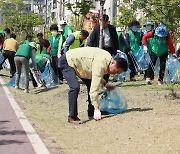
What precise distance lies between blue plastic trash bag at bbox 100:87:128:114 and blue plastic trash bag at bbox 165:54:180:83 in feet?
12.8

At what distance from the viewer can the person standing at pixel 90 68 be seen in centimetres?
793

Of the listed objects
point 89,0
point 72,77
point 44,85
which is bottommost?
point 44,85

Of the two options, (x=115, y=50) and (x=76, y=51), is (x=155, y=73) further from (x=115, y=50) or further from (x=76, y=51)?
(x=76, y=51)

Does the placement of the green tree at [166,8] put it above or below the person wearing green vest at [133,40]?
above

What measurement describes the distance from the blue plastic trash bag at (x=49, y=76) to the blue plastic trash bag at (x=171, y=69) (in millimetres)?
3684

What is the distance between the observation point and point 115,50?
11.8 meters

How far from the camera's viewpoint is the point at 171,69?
12898mm

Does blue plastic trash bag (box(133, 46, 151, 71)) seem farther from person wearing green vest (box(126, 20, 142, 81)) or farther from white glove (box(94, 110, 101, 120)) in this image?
white glove (box(94, 110, 101, 120))

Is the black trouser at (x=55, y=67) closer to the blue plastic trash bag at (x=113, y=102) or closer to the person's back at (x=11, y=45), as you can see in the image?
the person's back at (x=11, y=45)

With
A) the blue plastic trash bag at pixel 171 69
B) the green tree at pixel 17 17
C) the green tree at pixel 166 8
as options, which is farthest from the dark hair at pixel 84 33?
the green tree at pixel 17 17

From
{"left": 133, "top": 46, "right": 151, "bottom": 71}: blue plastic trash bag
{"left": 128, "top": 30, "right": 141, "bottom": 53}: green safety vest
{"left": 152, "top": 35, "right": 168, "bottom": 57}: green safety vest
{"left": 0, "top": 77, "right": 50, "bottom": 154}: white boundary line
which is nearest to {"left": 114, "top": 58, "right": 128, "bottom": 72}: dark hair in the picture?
{"left": 0, "top": 77, "right": 50, "bottom": 154}: white boundary line

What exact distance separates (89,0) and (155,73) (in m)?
3.76

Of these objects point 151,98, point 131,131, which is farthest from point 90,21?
point 131,131

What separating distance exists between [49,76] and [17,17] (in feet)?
113
